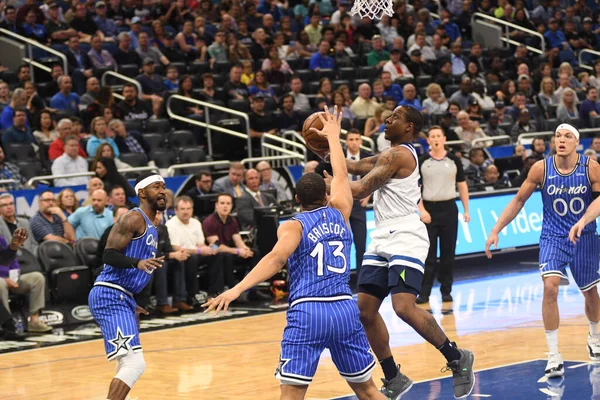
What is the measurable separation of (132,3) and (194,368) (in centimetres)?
1234

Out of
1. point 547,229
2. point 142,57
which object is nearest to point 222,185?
point 142,57

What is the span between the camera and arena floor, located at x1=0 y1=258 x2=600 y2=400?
8.84m

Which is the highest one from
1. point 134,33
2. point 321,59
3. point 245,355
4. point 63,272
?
point 134,33

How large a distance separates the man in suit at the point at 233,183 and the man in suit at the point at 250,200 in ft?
0.38

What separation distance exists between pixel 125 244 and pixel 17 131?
26.9 ft

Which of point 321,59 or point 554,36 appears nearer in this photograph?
point 321,59

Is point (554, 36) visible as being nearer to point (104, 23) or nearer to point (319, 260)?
point (104, 23)

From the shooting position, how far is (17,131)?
15398 mm

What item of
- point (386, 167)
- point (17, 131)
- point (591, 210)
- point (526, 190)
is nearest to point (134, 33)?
point (17, 131)

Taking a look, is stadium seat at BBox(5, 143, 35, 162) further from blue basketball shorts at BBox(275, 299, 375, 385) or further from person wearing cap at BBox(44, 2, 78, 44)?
blue basketball shorts at BBox(275, 299, 375, 385)

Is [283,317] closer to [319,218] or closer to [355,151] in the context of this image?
[355,151]

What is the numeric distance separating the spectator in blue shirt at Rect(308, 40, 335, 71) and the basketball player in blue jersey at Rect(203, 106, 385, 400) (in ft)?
48.2

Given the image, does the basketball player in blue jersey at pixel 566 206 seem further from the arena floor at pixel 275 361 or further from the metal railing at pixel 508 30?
the metal railing at pixel 508 30

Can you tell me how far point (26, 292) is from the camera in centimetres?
1242
